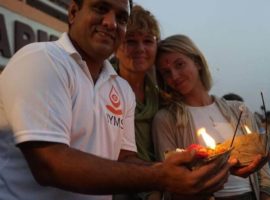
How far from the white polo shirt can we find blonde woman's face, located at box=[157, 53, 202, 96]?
1081mm

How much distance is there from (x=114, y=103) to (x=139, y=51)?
1.06 meters

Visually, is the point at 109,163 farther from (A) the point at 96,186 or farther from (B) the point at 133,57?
(B) the point at 133,57

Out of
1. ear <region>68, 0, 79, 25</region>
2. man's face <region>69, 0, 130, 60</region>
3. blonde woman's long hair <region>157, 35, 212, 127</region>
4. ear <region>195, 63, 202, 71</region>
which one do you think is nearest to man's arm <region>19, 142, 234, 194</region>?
man's face <region>69, 0, 130, 60</region>

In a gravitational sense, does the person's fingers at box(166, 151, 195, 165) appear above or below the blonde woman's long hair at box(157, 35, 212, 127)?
above

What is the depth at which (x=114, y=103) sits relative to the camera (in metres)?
1.76

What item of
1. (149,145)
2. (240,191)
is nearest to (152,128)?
(149,145)

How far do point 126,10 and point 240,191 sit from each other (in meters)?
1.43

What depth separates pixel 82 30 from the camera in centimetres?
173

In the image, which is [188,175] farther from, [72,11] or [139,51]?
[139,51]

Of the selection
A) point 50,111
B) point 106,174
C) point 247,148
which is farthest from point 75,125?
point 247,148

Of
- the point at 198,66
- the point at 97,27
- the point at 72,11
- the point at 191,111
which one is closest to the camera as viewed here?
the point at 97,27

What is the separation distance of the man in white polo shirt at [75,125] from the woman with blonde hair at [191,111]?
802 millimetres

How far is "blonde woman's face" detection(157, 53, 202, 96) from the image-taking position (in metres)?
2.78

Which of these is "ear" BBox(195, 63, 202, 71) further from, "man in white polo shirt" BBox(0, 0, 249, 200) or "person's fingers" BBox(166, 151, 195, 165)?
"person's fingers" BBox(166, 151, 195, 165)
